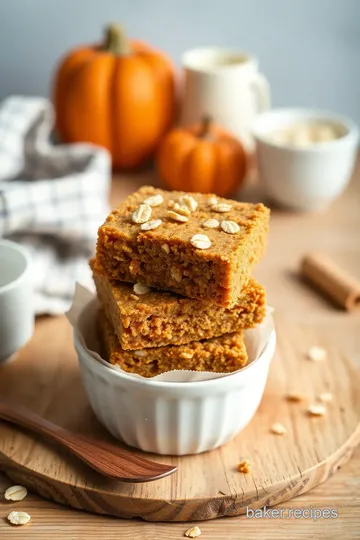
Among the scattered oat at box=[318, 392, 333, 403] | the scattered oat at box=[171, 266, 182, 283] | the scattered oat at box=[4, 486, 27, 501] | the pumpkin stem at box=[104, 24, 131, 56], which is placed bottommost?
the scattered oat at box=[4, 486, 27, 501]

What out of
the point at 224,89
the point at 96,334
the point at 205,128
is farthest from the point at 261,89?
the point at 96,334

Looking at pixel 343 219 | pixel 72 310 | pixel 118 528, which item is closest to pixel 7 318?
pixel 72 310

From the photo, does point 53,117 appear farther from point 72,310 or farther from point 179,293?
point 179,293

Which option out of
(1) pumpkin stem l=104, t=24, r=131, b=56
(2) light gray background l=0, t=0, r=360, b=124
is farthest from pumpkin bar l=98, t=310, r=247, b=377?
(2) light gray background l=0, t=0, r=360, b=124

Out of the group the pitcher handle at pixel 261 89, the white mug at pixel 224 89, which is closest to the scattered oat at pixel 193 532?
the white mug at pixel 224 89

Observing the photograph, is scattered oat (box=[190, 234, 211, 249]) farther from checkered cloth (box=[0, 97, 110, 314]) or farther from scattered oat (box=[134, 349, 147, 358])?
checkered cloth (box=[0, 97, 110, 314])

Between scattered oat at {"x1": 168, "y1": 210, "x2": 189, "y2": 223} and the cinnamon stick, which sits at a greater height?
scattered oat at {"x1": 168, "y1": 210, "x2": 189, "y2": 223}

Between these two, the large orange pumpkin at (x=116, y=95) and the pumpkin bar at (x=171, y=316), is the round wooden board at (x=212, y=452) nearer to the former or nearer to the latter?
the pumpkin bar at (x=171, y=316)
